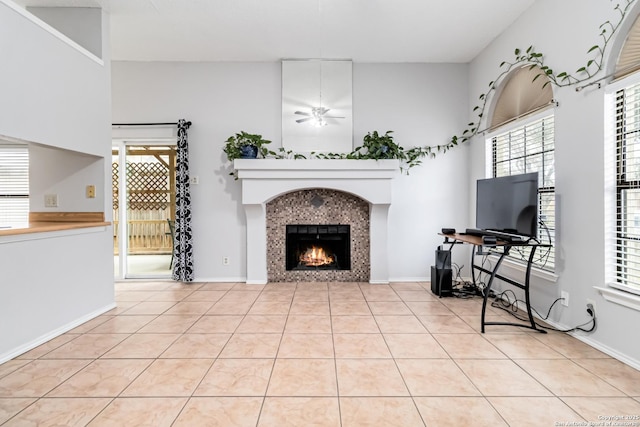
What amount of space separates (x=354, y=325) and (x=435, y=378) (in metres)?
0.96

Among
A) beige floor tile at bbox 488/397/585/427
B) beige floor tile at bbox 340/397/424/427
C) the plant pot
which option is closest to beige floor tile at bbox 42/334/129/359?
beige floor tile at bbox 340/397/424/427

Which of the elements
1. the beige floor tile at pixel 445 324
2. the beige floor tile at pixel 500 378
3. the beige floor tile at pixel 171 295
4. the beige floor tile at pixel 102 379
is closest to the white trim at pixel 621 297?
the beige floor tile at pixel 500 378

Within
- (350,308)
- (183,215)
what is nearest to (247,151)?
(183,215)

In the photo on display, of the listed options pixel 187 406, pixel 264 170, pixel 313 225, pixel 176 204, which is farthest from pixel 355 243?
pixel 187 406

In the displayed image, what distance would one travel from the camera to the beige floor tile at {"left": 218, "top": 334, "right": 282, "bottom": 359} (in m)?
2.26

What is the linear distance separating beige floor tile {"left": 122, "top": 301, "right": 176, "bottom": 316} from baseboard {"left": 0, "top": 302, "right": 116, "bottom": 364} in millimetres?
226

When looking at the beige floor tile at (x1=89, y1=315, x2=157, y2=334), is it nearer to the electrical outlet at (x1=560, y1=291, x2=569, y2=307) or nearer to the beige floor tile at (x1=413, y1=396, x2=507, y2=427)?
the beige floor tile at (x1=413, y1=396, x2=507, y2=427)

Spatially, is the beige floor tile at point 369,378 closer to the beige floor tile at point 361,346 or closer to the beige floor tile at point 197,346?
the beige floor tile at point 361,346

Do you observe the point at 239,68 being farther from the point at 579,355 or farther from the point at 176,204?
the point at 579,355

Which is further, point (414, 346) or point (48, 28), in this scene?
point (48, 28)

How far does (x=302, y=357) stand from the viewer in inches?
87.6

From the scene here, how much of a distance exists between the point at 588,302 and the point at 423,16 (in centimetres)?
302

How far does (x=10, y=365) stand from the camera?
2.16m

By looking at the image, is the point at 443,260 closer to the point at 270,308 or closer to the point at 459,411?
the point at 270,308
